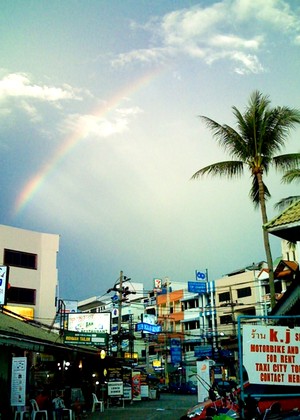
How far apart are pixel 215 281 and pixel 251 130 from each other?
48.8m

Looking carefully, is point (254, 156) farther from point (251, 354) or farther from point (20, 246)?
point (20, 246)

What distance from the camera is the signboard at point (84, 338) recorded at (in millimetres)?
26194

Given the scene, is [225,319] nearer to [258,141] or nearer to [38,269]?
[38,269]

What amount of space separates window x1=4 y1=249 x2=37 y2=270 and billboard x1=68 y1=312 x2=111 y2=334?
5573 mm

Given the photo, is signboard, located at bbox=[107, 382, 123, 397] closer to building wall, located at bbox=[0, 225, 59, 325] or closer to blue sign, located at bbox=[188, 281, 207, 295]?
building wall, located at bbox=[0, 225, 59, 325]

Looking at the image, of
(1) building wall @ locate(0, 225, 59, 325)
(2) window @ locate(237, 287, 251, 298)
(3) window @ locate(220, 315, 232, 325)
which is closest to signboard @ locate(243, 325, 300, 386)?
(1) building wall @ locate(0, 225, 59, 325)

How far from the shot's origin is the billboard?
37.9 m

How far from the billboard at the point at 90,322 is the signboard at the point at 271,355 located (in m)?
31.0

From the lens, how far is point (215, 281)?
67.9 metres

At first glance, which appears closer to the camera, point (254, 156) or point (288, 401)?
point (288, 401)

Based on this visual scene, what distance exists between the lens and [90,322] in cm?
3812

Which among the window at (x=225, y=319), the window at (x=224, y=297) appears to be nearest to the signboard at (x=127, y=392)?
the window at (x=225, y=319)

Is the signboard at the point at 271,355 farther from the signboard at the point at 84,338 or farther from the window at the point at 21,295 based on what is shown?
the window at the point at 21,295

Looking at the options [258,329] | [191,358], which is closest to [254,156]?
[258,329]
